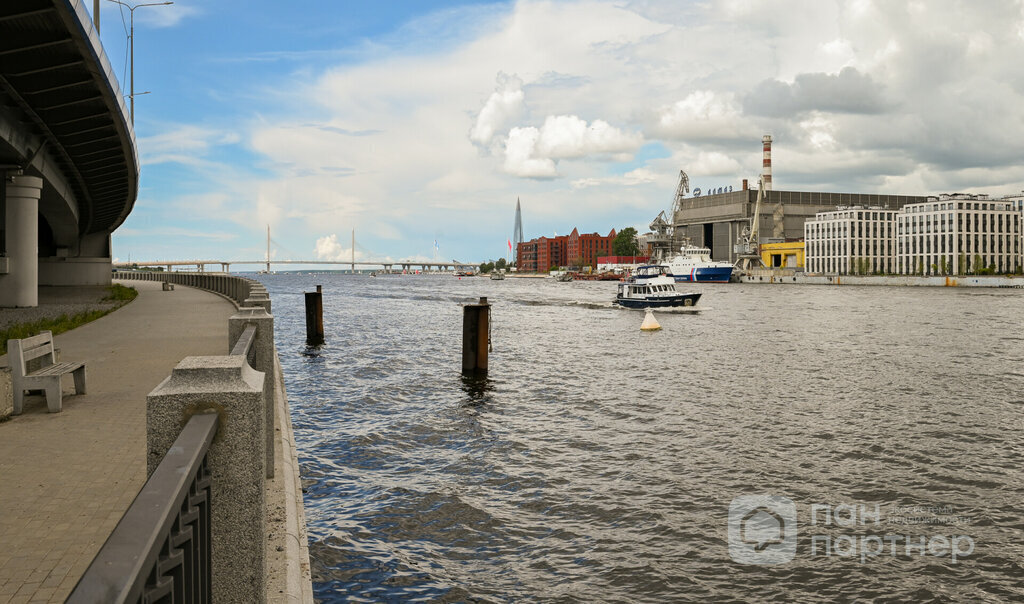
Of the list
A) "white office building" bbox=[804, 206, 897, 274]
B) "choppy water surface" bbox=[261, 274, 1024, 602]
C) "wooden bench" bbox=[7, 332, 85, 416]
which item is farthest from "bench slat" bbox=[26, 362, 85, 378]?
"white office building" bbox=[804, 206, 897, 274]

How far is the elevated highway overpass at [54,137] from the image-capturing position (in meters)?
17.3

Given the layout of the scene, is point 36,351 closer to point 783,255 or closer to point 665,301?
point 665,301

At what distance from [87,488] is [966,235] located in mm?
165909

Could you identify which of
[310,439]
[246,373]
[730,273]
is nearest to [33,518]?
[246,373]

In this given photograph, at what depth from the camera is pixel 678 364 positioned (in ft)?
89.8

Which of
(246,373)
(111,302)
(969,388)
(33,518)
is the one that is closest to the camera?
(246,373)

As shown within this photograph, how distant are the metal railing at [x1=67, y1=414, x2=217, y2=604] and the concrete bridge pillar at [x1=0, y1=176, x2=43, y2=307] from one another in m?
33.9

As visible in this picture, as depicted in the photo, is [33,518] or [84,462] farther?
[84,462]

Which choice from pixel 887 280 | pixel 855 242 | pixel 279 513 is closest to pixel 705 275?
pixel 887 280

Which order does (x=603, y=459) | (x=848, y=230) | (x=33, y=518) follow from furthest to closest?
1. (x=848, y=230)
2. (x=603, y=459)
3. (x=33, y=518)

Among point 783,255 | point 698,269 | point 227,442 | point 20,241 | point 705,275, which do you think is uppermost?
point 783,255

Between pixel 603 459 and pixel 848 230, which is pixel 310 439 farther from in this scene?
pixel 848 230

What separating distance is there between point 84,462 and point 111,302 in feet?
103

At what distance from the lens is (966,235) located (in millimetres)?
144000
